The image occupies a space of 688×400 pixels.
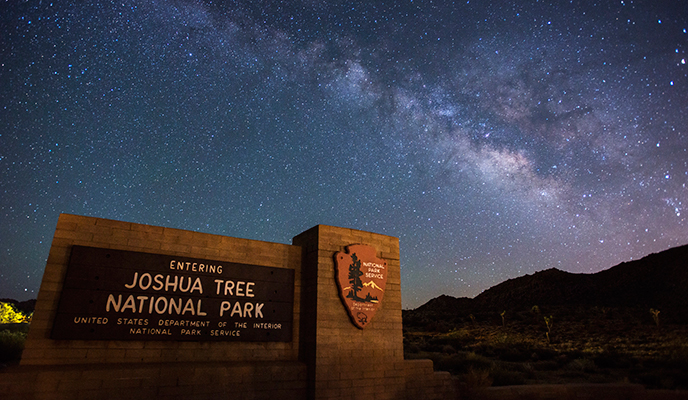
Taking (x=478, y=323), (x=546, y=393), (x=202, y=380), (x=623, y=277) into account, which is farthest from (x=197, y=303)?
(x=623, y=277)

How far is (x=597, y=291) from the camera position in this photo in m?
60.7

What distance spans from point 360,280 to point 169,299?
180 inches

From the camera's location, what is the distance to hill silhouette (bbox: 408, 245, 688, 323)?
51.7 metres

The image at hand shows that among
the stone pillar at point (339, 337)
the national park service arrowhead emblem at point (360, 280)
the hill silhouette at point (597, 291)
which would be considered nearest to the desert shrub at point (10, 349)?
the stone pillar at point (339, 337)

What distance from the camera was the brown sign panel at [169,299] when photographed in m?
7.27

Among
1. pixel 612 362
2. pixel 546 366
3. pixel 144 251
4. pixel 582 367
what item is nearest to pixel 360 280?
pixel 144 251

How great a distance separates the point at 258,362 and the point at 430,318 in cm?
4858

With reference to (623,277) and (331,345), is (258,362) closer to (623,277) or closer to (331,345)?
(331,345)

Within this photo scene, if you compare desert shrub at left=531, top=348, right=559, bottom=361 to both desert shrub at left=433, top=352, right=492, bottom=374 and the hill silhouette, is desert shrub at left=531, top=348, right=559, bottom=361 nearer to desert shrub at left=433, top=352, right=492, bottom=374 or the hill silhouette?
desert shrub at left=433, top=352, right=492, bottom=374

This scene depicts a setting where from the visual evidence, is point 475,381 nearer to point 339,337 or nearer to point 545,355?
point 339,337

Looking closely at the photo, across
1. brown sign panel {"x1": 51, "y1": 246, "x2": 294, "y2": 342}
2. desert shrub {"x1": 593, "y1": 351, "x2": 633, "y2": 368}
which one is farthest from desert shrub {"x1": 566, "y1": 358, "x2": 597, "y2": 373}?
brown sign panel {"x1": 51, "y1": 246, "x2": 294, "y2": 342}

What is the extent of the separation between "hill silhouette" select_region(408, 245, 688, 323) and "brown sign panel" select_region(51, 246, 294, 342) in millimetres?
47877

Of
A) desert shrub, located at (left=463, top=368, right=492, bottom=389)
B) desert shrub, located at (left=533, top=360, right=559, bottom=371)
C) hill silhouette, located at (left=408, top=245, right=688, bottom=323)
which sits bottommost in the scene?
desert shrub, located at (left=533, top=360, right=559, bottom=371)

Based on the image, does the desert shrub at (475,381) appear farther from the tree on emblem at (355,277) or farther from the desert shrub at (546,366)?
the desert shrub at (546,366)
